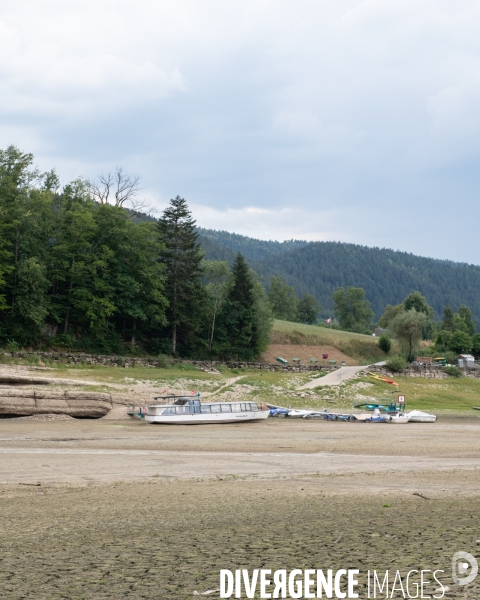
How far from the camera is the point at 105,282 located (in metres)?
69.8

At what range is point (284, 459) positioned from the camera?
1009 inches

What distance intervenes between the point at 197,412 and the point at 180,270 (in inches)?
1491

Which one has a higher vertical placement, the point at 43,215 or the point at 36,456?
the point at 43,215

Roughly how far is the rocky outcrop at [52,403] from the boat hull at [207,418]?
399 centimetres

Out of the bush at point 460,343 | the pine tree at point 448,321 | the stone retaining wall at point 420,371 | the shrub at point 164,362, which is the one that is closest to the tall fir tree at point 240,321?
the shrub at point 164,362

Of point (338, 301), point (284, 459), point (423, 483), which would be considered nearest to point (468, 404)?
point (284, 459)

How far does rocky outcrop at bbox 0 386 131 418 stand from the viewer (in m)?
38.2

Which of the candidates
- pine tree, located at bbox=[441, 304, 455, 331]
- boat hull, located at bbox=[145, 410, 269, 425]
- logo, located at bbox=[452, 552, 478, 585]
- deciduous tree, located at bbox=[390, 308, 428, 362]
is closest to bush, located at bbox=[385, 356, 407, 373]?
deciduous tree, located at bbox=[390, 308, 428, 362]

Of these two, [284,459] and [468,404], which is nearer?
[284,459]

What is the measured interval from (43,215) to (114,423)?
35401mm

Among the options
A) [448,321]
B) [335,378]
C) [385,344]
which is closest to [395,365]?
[335,378]

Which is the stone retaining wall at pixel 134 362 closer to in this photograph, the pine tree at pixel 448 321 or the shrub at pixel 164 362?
the shrub at pixel 164 362

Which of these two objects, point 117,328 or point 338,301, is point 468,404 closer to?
point 117,328

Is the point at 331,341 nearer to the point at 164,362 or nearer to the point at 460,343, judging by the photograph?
the point at 460,343
